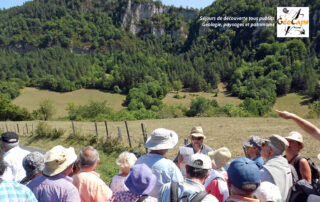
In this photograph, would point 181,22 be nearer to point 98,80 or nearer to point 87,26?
point 87,26

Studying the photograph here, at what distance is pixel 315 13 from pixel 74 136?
132870mm

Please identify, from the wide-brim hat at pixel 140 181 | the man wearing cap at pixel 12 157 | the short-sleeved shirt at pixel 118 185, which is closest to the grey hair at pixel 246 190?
the wide-brim hat at pixel 140 181

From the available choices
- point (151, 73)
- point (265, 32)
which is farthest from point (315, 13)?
point (151, 73)

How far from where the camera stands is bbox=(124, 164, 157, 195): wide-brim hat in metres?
2.79

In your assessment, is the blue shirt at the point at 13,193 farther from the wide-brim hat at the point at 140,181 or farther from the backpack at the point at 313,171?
the backpack at the point at 313,171

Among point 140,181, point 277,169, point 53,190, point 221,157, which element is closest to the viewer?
point 140,181

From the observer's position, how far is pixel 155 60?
147 m

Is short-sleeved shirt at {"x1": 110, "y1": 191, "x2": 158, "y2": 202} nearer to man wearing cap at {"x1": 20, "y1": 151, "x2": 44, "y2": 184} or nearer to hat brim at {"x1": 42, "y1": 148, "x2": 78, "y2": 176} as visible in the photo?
hat brim at {"x1": 42, "y1": 148, "x2": 78, "y2": 176}

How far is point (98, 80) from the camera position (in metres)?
102

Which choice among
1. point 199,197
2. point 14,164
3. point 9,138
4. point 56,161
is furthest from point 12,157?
point 199,197

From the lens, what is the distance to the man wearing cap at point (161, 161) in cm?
336

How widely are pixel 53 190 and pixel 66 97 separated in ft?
288

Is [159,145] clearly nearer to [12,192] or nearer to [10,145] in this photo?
[12,192]

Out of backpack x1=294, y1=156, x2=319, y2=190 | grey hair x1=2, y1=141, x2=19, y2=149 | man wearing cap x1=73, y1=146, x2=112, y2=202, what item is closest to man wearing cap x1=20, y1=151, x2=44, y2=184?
man wearing cap x1=73, y1=146, x2=112, y2=202
